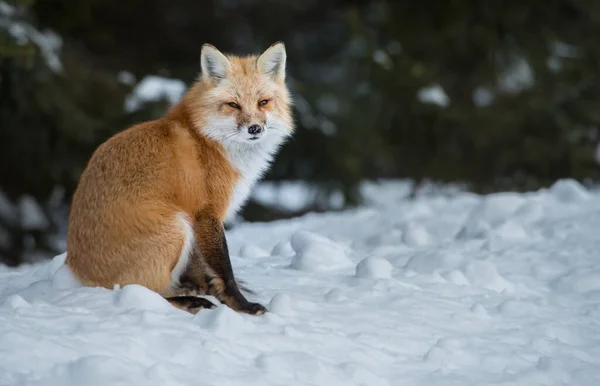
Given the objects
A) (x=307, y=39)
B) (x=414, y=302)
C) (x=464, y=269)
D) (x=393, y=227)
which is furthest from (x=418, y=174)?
(x=414, y=302)

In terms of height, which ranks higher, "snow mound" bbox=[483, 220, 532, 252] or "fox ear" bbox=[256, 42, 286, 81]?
"fox ear" bbox=[256, 42, 286, 81]

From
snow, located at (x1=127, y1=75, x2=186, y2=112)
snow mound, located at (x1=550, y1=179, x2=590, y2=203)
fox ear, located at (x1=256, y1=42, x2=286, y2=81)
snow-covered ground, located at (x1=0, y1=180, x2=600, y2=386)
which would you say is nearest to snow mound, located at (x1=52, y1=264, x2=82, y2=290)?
snow-covered ground, located at (x1=0, y1=180, x2=600, y2=386)

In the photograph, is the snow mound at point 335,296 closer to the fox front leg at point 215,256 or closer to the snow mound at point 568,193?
the fox front leg at point 215,256

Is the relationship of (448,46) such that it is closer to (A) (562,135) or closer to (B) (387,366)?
(A) (562,135)

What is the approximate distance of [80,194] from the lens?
11.1 ft

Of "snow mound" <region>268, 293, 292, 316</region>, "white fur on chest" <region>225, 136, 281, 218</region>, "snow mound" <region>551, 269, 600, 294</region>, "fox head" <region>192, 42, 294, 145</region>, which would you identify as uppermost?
"fox head" <region>192, 42, 294, 145</region>

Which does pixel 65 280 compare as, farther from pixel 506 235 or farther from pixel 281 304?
pixel 506 235

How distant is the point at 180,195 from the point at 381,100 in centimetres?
668

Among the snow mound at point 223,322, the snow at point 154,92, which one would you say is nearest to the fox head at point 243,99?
the snow mound at point 223,322

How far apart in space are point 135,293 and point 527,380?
1.52 meters

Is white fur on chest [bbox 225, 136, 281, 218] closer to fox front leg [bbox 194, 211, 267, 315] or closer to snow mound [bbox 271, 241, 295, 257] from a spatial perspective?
fox front leg [bbox 194, 211, 267, 315]

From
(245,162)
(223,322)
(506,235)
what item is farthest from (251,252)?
(223,322)

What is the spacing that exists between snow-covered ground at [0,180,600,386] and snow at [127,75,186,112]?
3277 mm

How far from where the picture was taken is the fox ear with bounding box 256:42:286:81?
148 inches
